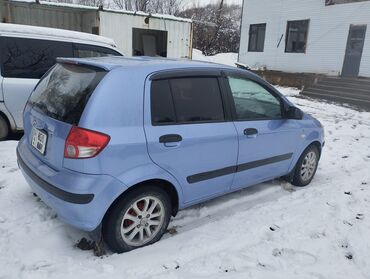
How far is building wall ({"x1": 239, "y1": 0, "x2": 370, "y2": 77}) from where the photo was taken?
14.5m

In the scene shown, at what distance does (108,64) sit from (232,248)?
78.0 inches

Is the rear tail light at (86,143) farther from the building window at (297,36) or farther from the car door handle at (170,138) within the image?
the building window at (297,36)

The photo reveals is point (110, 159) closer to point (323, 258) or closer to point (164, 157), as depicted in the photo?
point (164, 157)

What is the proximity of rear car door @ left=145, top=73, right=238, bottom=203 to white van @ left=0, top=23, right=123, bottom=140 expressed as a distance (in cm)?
337

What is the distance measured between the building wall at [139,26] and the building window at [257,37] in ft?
23.2

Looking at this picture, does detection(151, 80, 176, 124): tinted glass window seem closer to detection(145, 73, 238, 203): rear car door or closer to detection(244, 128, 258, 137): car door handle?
detection(145, 73, 238, 203): rear car door

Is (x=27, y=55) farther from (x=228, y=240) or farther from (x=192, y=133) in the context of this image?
(x=228, y=240)

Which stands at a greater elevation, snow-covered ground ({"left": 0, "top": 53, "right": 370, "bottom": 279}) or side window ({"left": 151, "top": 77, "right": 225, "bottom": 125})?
side window ({"left": 151, "top": 77, "right": 225, "bottom": 125})

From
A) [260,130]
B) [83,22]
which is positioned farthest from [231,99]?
Answer: [83,22]

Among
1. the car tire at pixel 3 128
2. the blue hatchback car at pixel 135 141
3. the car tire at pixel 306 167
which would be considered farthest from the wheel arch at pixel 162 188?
the car tire at pixel 3 128

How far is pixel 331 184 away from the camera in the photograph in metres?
4.95

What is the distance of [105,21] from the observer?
11.2 metres

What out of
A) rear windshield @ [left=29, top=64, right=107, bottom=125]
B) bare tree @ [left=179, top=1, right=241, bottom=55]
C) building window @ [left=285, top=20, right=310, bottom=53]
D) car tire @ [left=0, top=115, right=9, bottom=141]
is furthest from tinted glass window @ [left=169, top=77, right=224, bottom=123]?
bare tree @ [left=179, top=1, right=241, bottom=55]

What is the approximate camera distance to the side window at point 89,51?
6055 millimetres
